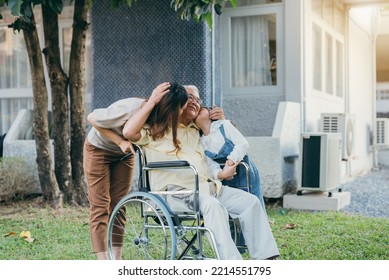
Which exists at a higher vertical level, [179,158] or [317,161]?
[179,158]

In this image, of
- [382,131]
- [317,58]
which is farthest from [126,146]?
[382,131]

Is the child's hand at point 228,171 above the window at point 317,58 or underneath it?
underneath

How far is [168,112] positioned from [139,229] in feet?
2.57

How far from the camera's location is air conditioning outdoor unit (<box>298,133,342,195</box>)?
4.68m

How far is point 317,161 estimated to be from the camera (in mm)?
4723

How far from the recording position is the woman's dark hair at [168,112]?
2643 millimetres

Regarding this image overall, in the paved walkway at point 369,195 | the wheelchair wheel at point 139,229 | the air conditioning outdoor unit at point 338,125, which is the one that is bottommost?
the paved walkway at point 369,195

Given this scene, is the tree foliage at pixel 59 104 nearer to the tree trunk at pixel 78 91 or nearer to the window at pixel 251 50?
the tree trunk at pixel 78 91

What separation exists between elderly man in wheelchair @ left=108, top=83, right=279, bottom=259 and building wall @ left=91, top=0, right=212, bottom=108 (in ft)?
6.86

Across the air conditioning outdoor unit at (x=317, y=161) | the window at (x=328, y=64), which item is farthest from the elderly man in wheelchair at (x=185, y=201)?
the window at (x=328, y=64)

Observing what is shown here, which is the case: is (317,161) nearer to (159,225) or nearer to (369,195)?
(369,195)

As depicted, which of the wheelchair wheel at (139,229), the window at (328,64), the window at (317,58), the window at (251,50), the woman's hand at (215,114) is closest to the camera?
the wheelchair wheel at (139,229)

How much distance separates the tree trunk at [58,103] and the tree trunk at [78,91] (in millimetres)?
50
